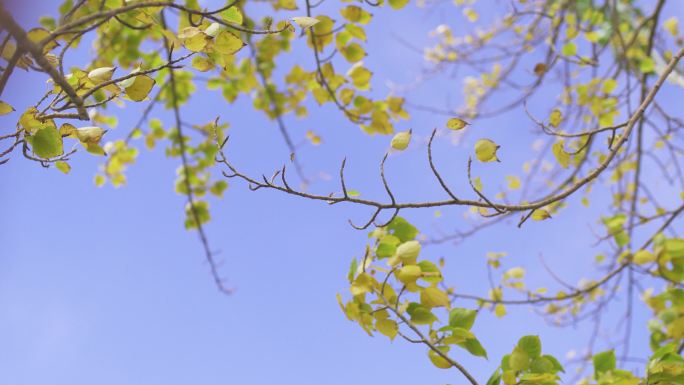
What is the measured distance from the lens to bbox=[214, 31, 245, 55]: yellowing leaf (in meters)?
0.73

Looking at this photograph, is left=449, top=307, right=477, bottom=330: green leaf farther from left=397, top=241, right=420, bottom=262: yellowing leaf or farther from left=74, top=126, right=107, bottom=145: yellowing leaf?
left=74, top=126, right=107, bottom=145: yellowing leaf

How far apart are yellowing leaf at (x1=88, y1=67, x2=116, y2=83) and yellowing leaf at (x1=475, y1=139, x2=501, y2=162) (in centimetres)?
48

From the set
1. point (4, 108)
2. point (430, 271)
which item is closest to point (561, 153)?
point (430, 271)

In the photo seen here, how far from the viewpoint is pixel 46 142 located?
692mm

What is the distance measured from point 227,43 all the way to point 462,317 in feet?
1.68

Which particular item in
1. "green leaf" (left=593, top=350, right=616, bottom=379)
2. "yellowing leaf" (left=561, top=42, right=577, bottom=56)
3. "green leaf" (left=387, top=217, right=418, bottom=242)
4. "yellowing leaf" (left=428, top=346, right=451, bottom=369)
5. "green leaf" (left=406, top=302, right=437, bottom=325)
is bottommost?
"yellowing leaf" (left=428, top=346, right=451, bottom=369)

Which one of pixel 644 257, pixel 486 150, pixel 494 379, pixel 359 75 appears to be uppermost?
pixel 359 75

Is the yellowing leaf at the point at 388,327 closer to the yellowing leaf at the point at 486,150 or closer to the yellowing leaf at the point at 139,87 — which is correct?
the yellowing leaf at the point at 486,150

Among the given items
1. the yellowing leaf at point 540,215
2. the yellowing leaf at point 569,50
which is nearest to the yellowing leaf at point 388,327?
the yellowing leaf at point 540,215

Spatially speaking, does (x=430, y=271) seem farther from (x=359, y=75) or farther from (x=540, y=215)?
(x=359, y=75)

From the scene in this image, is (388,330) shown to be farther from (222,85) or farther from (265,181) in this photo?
(222,85)

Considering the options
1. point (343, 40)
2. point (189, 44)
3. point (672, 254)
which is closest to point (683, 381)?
point (672, 254)

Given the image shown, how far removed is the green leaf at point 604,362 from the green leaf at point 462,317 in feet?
0.87

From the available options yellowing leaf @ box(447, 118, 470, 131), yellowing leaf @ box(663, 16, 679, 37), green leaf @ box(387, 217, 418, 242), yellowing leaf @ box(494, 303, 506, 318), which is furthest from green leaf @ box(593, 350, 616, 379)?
yellowing leaf @ box(663, 16, 679, 37)
